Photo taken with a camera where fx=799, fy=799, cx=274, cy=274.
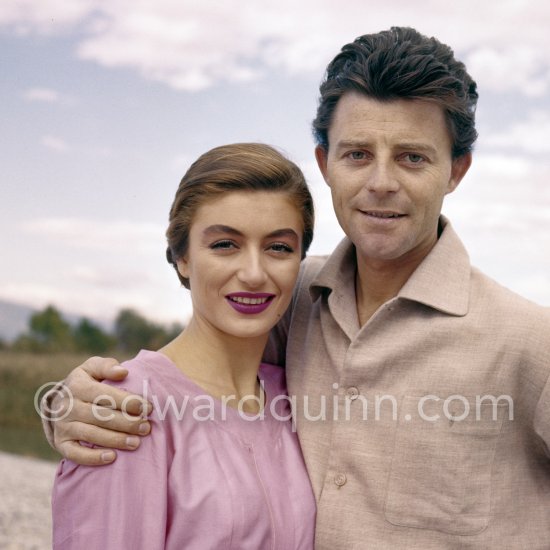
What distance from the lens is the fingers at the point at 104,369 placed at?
2.62 m

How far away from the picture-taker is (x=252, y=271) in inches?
106

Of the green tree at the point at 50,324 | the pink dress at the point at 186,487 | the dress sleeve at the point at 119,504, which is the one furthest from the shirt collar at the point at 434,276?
the green tree at the point at 50,324

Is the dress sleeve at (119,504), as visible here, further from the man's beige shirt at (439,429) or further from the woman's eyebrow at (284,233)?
the woman's eyebrow at (284,233)

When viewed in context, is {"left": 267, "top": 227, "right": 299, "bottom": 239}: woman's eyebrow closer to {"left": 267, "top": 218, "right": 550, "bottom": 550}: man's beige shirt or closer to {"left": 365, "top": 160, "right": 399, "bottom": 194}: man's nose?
{"left": 365, "top": 160, "right": 399, "bottom": 194}: man's nose

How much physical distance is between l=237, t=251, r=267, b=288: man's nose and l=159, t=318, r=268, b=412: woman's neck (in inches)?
10.8

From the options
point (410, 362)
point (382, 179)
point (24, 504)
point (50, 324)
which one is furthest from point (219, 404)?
point (50, 324)

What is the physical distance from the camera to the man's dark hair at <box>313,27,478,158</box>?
9.45 ft

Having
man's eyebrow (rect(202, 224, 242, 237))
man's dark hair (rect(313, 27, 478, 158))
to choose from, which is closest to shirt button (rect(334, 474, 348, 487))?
man's eyebrow (rect(202, 224, 242, 237))

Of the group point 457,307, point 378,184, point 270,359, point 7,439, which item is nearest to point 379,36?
point 378,184

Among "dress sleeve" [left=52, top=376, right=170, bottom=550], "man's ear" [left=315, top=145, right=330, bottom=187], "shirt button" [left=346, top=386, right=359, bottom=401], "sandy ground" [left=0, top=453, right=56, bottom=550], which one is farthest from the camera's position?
"sandy ground" [left=0, top=453, right=56, bottom=550]

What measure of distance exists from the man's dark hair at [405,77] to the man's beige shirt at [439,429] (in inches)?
24.2

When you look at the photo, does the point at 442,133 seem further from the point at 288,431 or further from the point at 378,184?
the point at 288,431

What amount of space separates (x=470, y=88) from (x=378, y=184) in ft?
2.04

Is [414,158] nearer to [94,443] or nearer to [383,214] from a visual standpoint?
[383,214]
